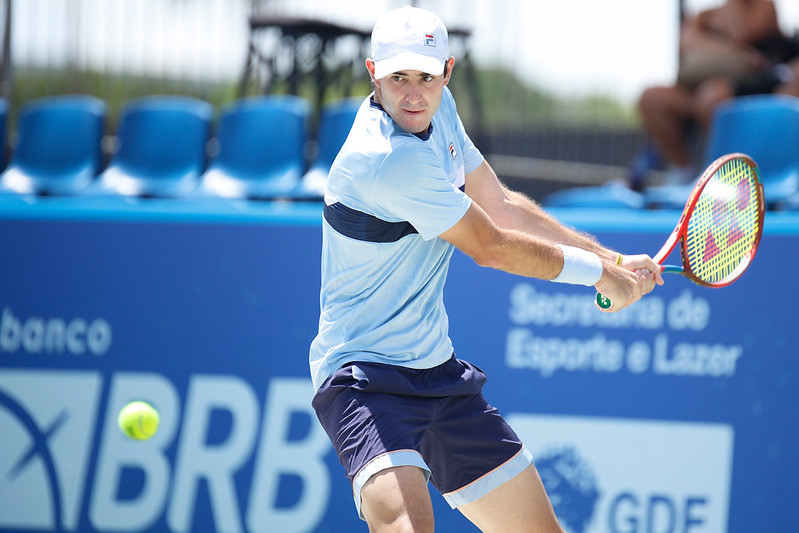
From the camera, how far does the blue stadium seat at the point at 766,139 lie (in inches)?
222

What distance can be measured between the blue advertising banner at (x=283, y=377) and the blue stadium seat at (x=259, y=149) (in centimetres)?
159

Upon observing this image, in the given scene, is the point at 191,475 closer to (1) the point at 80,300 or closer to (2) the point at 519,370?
(1) the point at 80,300

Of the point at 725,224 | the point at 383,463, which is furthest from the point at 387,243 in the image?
the point at 725,224

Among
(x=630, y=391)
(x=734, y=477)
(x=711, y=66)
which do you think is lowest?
(x=734, y=477)

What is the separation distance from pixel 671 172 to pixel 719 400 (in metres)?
3.20

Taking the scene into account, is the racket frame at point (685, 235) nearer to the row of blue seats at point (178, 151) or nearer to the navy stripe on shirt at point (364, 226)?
the navy stripe on shirt at point (364, 226)

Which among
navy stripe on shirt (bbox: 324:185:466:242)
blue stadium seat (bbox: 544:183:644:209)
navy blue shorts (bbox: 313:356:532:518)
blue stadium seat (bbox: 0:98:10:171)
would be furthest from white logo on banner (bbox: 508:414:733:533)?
blue stadium seat (bbox: 0:98:10:171)

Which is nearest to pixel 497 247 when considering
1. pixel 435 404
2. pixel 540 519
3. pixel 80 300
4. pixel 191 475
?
pixel 435 404

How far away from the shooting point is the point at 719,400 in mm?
4105

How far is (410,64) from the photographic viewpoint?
2777mm

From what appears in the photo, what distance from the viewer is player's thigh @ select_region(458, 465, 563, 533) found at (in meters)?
3.11

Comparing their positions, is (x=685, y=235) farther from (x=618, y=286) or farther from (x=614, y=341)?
(x=614, y=341)

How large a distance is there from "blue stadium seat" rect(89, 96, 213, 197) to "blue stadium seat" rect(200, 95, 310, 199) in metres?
0.18

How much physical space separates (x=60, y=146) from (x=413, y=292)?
4.80 metres
